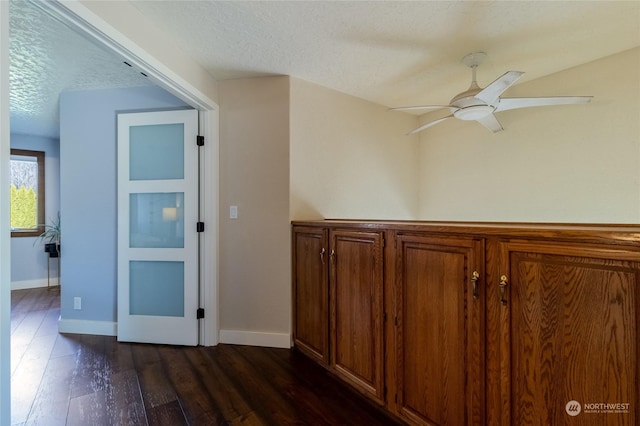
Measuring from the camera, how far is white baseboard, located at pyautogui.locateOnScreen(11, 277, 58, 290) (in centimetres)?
432

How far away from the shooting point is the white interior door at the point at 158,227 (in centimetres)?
248

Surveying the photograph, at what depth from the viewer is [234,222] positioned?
253cm

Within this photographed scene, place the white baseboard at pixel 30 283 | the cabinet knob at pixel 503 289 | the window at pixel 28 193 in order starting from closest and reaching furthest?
the cabinet knob at pixel 503 289 < the white baseboard at pixel 30 283 < the window at pixel 28 193

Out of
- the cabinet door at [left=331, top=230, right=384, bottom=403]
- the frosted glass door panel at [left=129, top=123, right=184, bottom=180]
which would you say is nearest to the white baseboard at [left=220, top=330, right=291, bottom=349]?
the cabinet door at [left=331, top=230, right=384, bottom=403]

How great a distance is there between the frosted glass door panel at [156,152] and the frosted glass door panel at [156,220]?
0.63 feet

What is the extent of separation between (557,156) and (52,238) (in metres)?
6.85

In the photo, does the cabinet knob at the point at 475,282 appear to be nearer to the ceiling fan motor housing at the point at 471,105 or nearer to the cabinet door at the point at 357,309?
the cabinet door at the point at 357,309

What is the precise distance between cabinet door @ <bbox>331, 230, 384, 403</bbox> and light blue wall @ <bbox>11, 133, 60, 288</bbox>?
17.2ft

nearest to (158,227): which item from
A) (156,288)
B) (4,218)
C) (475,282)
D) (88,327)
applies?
(156,288)

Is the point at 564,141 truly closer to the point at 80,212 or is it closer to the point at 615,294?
the point at 615,294

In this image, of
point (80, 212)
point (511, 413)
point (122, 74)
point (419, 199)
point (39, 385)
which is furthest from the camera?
point (419, 199)

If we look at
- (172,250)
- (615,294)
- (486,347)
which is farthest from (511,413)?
(172,250)

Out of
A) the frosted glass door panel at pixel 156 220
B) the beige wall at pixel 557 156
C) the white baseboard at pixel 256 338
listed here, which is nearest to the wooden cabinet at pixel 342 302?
the white baseboard at pixel 256 338

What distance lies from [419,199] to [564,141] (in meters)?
1.53
